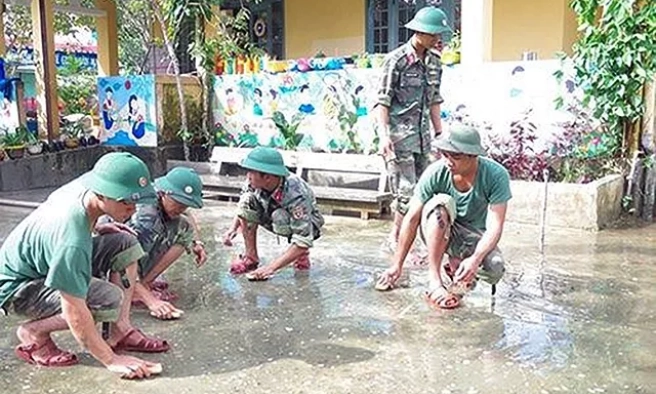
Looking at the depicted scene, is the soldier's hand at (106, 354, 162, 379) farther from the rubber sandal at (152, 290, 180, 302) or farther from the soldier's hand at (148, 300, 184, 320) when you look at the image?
the rubber sandal at (152, 290, 180, 302)

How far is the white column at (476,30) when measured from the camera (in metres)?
6.65

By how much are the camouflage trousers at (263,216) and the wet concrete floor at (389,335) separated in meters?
0.30

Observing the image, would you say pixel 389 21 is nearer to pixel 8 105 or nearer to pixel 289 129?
pixel 289 129

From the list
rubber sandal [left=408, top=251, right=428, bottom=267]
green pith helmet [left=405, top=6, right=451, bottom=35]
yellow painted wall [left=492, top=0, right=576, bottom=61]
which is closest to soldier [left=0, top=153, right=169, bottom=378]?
rubber sandal [left=408, top=251, right=428, bottom=267]

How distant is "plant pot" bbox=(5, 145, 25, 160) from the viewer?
845 cm

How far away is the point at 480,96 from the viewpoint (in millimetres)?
6797

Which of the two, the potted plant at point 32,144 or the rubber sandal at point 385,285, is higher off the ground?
the potted plant at point 32,144

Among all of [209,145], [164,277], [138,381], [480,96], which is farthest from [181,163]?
[138,381]

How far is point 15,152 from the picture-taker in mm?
8508

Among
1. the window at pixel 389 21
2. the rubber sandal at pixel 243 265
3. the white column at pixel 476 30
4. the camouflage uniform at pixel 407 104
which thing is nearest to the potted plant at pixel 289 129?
the white column at pixel 476 30

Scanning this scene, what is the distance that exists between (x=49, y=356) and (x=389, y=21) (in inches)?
309

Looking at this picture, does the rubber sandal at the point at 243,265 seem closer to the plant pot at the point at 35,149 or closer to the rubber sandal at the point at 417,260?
the rubber sandal at the point at 417,260

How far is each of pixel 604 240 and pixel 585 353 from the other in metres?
2.41

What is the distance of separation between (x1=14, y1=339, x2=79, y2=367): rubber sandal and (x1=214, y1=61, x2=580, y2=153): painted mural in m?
4.78
